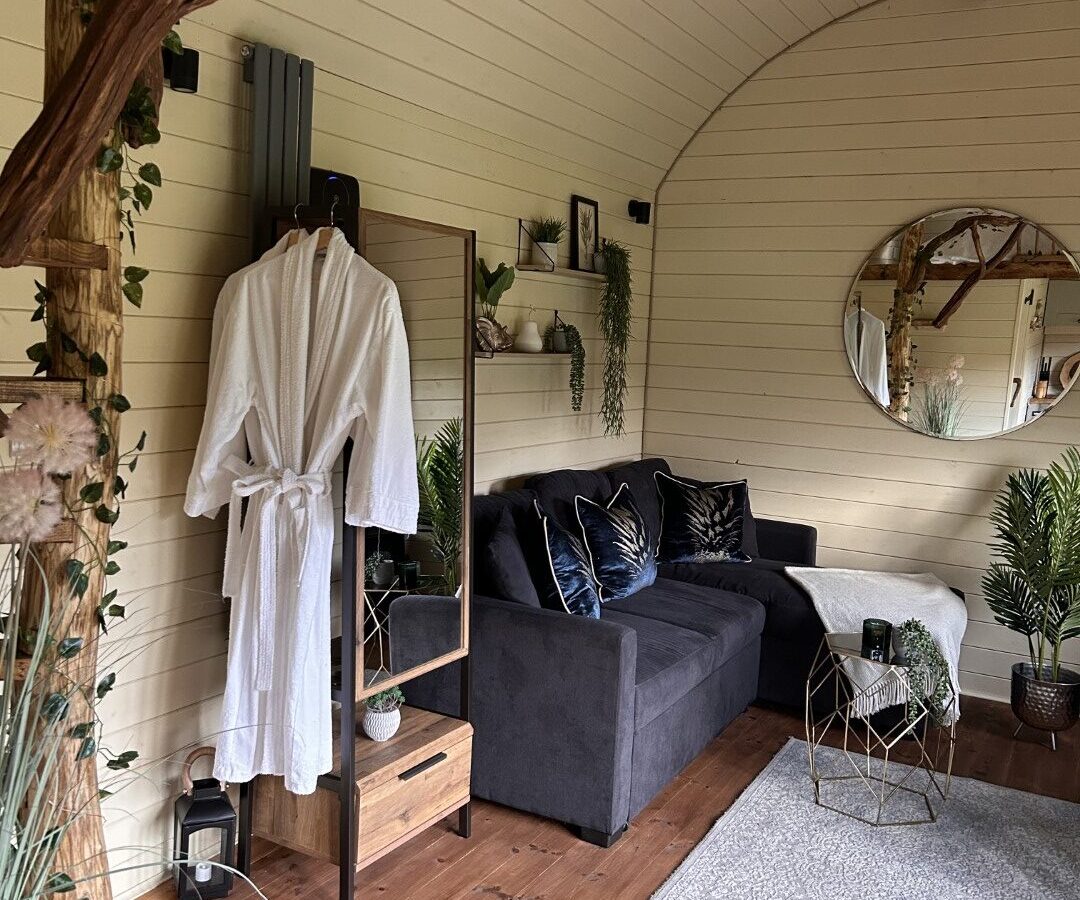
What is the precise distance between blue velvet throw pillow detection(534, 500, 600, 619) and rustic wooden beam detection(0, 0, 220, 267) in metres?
2.28

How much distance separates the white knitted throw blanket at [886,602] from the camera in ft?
13.1

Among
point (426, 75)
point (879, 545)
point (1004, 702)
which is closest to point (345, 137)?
point (426, 75)

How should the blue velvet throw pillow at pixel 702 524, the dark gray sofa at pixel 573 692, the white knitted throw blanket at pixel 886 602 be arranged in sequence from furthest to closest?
the blue velvet throw pillow at pixel 702 524 → the white knitted throw blanket at pixel 886 602 → the dark gray sofa at pixel 573 692

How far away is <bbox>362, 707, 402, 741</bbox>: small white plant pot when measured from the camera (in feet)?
9.28

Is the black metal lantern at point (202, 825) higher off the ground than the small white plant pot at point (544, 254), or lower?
lower

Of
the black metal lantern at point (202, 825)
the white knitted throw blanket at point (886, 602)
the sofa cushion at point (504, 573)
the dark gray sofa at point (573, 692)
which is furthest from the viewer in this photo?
the white knitted throw blanket at point (886, 602)

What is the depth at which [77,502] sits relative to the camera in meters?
1.49

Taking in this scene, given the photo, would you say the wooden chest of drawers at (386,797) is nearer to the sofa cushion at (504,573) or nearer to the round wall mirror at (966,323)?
the sofa cushion at (504,573)

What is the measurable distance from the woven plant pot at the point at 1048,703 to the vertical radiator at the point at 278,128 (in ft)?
10.7

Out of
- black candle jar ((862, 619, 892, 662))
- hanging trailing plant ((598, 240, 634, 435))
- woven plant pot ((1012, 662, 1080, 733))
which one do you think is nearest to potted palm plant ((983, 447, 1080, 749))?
woven plant pot ((1012, 662, 1080, 733))

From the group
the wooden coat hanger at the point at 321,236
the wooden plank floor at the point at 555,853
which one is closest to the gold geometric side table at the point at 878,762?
the wooden plank floor at the point at 555,853

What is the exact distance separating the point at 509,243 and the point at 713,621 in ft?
5.60

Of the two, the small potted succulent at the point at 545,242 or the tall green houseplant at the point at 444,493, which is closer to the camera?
the tall green houseplant at the point at 444,493

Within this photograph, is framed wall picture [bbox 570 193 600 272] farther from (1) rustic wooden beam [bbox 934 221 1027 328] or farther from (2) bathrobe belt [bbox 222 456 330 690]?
(2) bathrobe belt [bbox 222 456 330 690]
